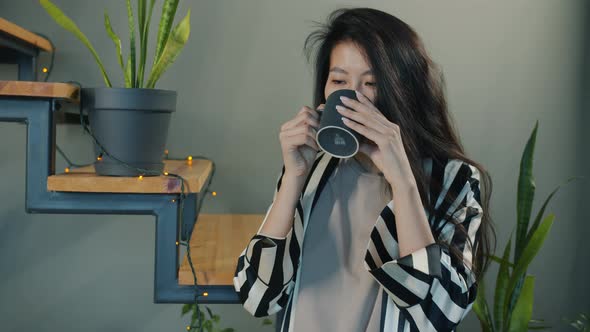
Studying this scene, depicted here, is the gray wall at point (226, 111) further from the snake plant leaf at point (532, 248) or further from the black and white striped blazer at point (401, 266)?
the black and white striped blazer at point (401, 266)

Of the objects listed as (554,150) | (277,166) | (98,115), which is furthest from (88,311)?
(554,150)

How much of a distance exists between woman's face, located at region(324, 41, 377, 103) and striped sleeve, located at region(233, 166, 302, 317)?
0.29m

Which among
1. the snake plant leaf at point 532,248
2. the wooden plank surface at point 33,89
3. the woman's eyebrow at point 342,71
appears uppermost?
the woman's eyebrow at point 342,71

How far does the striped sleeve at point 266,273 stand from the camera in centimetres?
113

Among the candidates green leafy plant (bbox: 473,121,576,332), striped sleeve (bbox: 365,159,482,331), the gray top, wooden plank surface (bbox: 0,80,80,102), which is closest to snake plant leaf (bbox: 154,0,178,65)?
wooden plank surface (bbox: 0,80,80,102)

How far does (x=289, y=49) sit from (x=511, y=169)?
2.67ft

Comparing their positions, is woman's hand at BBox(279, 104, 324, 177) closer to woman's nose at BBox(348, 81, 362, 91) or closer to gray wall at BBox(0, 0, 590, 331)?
woman's nose at BBox(348, 81, 362, 91)

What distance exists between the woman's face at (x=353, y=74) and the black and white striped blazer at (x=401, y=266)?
168mm

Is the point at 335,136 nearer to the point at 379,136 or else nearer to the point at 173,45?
the point at 379,136

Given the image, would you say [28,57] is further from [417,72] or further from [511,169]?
[511,169]

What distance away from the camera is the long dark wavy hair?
3.76 feet

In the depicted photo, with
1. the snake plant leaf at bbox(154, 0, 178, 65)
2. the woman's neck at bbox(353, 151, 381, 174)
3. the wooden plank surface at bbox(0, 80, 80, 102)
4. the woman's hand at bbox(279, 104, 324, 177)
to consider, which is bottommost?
the woman's neck at bbox(353, 151, 381, 174)

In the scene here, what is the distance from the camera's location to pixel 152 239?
1.92m

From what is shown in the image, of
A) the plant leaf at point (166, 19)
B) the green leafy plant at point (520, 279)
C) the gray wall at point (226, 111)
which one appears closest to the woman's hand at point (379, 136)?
the plant leaf at point (166, 19)
